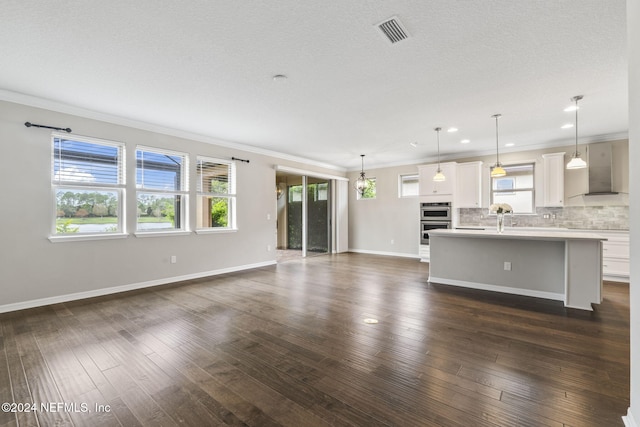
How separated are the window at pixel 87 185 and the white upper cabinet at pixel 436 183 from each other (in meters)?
6.46

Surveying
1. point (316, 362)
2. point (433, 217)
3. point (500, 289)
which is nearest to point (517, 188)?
point (433, 217)

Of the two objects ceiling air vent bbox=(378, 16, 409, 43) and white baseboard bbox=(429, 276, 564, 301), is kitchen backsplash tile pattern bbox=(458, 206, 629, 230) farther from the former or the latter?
ceiling air vent bbox=(378, 16, 409, 43)

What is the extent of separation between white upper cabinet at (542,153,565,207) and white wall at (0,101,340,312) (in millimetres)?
6805

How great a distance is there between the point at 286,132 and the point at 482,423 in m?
4.73

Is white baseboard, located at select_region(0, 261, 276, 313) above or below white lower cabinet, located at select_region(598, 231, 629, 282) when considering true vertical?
below

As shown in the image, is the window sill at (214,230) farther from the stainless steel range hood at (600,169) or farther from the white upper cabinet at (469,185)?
the stainless steel range hood at (600,169)

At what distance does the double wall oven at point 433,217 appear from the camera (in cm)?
690

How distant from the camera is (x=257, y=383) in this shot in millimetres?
2012

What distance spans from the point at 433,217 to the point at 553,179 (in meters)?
2.50

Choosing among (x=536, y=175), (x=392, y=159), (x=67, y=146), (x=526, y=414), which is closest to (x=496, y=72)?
(x=526, y=414)

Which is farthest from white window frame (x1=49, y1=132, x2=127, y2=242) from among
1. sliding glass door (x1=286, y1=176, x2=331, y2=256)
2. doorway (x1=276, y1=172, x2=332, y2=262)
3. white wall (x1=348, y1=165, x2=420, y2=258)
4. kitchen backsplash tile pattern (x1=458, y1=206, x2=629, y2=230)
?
kitchen backsplash tile pattern (x1=458, y1=206, x2=629, y2=230)

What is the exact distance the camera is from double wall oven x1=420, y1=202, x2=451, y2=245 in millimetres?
6902

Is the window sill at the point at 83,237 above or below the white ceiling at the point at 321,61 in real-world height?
below

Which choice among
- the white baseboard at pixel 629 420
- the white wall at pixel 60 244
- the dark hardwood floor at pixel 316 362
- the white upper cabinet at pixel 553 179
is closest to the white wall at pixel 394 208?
the white upper cabinet at pixel 553 179
